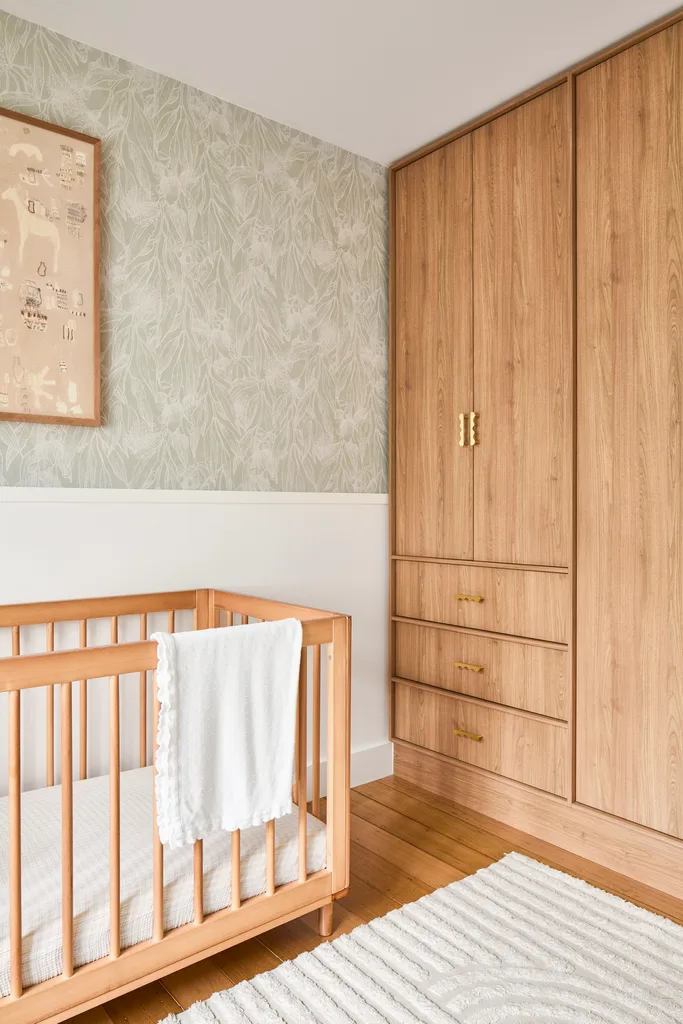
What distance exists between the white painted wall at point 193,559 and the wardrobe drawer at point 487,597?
16cm

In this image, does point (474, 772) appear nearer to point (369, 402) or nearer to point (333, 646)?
point (333, 646)

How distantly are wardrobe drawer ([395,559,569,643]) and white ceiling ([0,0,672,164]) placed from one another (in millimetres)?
1514

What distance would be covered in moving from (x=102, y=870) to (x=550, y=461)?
1.60 m

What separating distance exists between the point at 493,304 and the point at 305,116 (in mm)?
892

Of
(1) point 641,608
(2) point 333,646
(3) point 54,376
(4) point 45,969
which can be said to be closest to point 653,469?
(1) point 641,608

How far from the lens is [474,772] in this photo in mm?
2383

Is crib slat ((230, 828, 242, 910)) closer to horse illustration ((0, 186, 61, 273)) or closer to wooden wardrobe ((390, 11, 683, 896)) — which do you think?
wooden wardrobe ((390, 11, 683, 896))

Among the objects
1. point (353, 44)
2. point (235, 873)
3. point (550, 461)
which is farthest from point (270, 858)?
point (353, 44)

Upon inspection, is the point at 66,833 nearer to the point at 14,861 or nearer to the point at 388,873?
the point at 14,861

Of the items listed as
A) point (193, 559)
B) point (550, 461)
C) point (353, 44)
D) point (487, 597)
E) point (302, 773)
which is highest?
point (353, 44)

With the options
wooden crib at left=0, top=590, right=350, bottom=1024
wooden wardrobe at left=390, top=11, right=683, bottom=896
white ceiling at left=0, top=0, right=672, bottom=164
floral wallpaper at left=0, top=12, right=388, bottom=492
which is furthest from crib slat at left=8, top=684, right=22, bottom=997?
white ceiling at left=0, top=0, right=672, bottom=164

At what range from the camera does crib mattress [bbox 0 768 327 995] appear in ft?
4.07

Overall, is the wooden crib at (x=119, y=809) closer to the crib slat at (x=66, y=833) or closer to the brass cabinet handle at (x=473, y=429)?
the crib slat at (x=66, y=833)

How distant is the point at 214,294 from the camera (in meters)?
2.23
